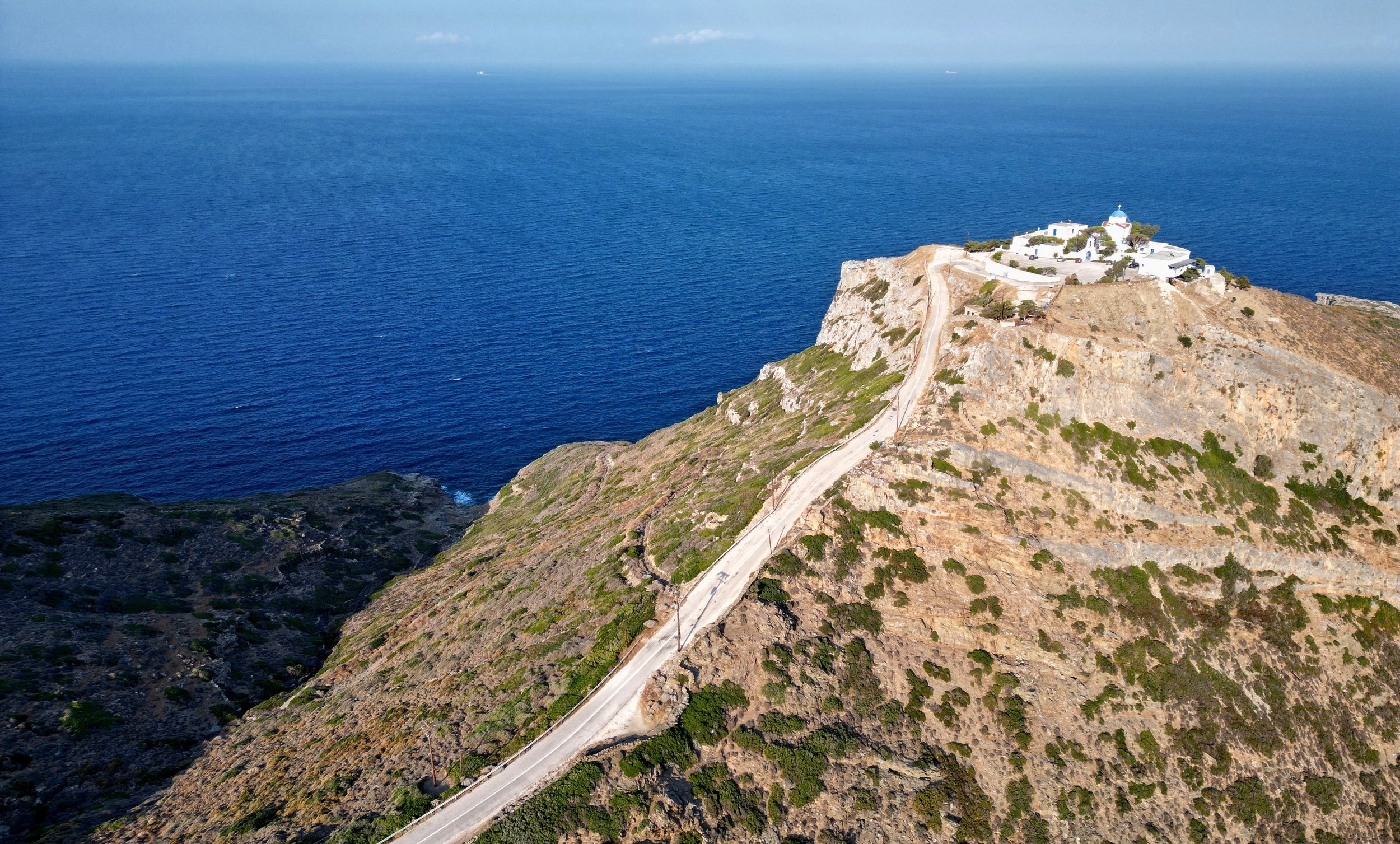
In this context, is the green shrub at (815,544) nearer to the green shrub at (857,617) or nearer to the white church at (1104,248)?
the green shrub at (857,617)

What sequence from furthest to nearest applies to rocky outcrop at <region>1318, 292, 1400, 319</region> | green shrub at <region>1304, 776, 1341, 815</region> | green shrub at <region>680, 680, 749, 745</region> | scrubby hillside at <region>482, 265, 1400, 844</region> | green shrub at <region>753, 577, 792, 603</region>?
rocky outcrop at <region>1318, 292, 1400, 319</region>
green shrub at <region>753, 577, 792, 603</region>
green shrub at <region>1304, 776, 1341, 815</region>
green shrub at <region>680, 680, 749, 745</region>
scrubby hillside at <region>482, 265, 1400, 844</region>

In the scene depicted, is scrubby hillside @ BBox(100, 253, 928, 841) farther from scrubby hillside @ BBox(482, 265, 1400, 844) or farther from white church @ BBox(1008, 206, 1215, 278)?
white church @ BBox(1008, 206, 1215, 278)

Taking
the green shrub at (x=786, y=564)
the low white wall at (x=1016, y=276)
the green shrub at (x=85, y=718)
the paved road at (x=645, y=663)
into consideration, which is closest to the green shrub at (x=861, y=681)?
the green shrub at (x=786, y=564)

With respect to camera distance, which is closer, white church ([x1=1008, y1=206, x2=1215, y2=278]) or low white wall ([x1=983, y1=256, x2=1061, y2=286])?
low white wall ([x1=983, y1=256, x2=1061, y2=286])

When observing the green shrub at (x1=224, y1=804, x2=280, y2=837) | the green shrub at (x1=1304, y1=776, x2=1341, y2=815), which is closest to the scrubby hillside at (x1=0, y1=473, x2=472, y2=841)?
the green shrub at (x1=224, y1=804, x2=280, y2=837)

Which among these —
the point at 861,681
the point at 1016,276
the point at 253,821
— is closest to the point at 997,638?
the point at 861,681

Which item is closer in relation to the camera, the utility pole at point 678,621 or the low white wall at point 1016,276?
the utility pole at point 678,621

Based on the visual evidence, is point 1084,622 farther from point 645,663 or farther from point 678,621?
point 645,663
